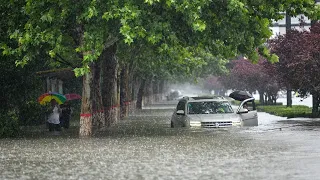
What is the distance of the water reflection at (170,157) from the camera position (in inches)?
537

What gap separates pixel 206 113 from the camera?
26.2 metres

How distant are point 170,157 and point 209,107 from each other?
10106 millimetres

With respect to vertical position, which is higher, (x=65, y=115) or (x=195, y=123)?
(x=65, y=115)

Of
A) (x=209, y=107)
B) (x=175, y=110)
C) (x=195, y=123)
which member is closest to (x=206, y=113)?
(x=209, y=107)

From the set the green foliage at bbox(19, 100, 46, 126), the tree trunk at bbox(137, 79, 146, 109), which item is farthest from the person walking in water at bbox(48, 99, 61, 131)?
the tree trunk at bbox(137, 79, 146, 109)

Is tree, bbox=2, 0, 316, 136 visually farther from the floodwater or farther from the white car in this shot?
the floodwater

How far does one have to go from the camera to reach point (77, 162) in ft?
52.6

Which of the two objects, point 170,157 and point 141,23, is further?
point 141,23

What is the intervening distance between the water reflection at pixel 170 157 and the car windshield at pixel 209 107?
1.83m

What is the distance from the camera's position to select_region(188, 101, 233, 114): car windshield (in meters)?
26.6

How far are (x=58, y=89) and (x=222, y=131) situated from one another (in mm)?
23634

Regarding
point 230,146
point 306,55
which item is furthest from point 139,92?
point 230,146

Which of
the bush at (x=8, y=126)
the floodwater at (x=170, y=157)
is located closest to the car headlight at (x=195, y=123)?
the floodwater at (x=170, y=157)

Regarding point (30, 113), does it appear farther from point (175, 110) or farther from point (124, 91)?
point (124, 91)
